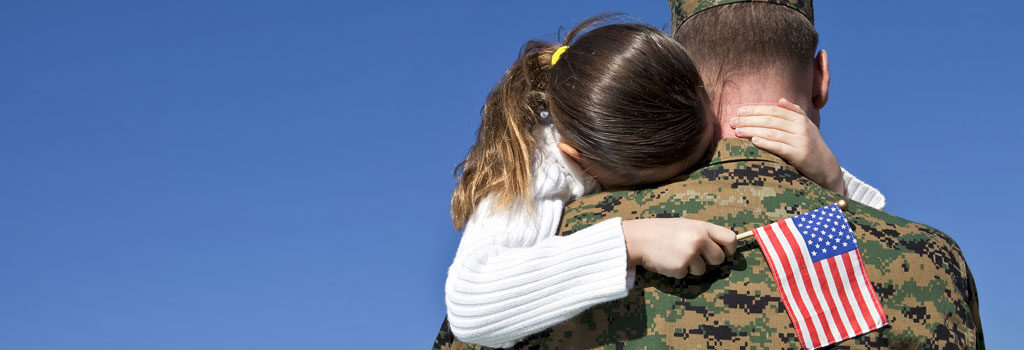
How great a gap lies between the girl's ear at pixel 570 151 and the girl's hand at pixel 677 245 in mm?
347

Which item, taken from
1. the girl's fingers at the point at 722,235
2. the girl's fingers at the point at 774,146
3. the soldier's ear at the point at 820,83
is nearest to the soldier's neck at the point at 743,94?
the girl's fingers at the point at 774,146

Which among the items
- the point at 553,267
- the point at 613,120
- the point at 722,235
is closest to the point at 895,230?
the point at 722,235

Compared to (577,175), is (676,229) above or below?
below

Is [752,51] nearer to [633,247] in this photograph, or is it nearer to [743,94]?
[743,94]

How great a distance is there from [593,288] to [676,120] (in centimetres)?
61

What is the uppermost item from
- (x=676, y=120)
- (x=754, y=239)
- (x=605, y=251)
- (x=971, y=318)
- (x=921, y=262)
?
(x=676, y=120)

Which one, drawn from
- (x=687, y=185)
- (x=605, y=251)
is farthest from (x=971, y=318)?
(x=605, y=251)

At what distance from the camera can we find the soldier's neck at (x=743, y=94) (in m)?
3.62

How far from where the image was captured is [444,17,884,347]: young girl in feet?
10.4

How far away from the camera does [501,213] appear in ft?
11.1

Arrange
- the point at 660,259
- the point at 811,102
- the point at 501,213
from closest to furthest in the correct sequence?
the point at 660,259 → the point at 501,213 → the point at 811,102

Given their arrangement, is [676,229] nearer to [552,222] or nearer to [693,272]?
[693,272]

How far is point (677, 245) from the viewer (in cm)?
311

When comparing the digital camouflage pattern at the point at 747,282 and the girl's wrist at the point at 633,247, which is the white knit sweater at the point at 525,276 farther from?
the digital camouflage pattern at the point at 747,282
